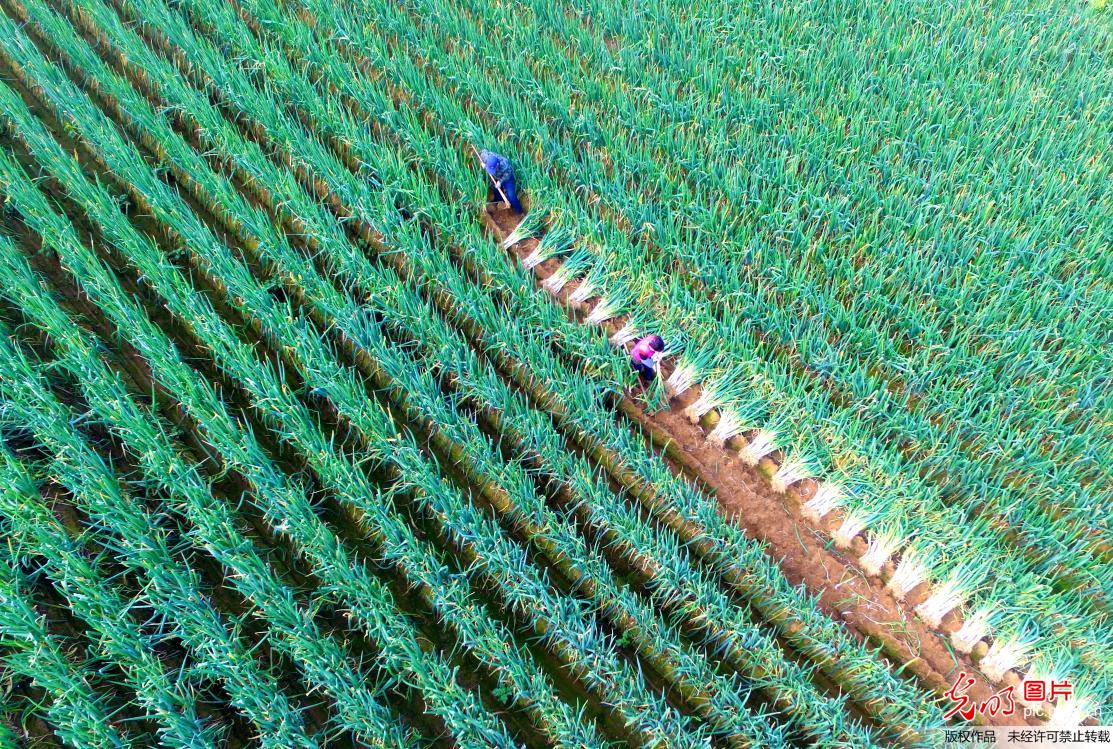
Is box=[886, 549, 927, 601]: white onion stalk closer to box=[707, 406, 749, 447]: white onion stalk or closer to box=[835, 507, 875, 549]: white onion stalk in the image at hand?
box=[835, 507, 875, 549]: white onion stalk

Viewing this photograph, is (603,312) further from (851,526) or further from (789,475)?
(851,526)

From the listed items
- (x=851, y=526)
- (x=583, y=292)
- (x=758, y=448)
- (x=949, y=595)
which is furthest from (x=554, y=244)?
(x=949, y=595)

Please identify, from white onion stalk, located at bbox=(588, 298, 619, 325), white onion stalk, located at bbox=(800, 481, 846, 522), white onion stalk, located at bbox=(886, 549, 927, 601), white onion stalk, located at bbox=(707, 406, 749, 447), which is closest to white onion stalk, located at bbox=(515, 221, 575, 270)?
white onion stalk, located at bbox=(588, 298, 619, 325)

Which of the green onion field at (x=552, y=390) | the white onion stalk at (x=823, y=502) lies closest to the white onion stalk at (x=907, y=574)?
the green onion field at (x=552, y=390)

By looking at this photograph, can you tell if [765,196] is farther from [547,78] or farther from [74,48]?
[74,48]

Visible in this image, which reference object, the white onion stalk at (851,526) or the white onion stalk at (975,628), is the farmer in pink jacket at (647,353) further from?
the white onion stalk at (975,628)

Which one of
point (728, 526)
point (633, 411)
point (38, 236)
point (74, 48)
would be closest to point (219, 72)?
point (74, 48)
